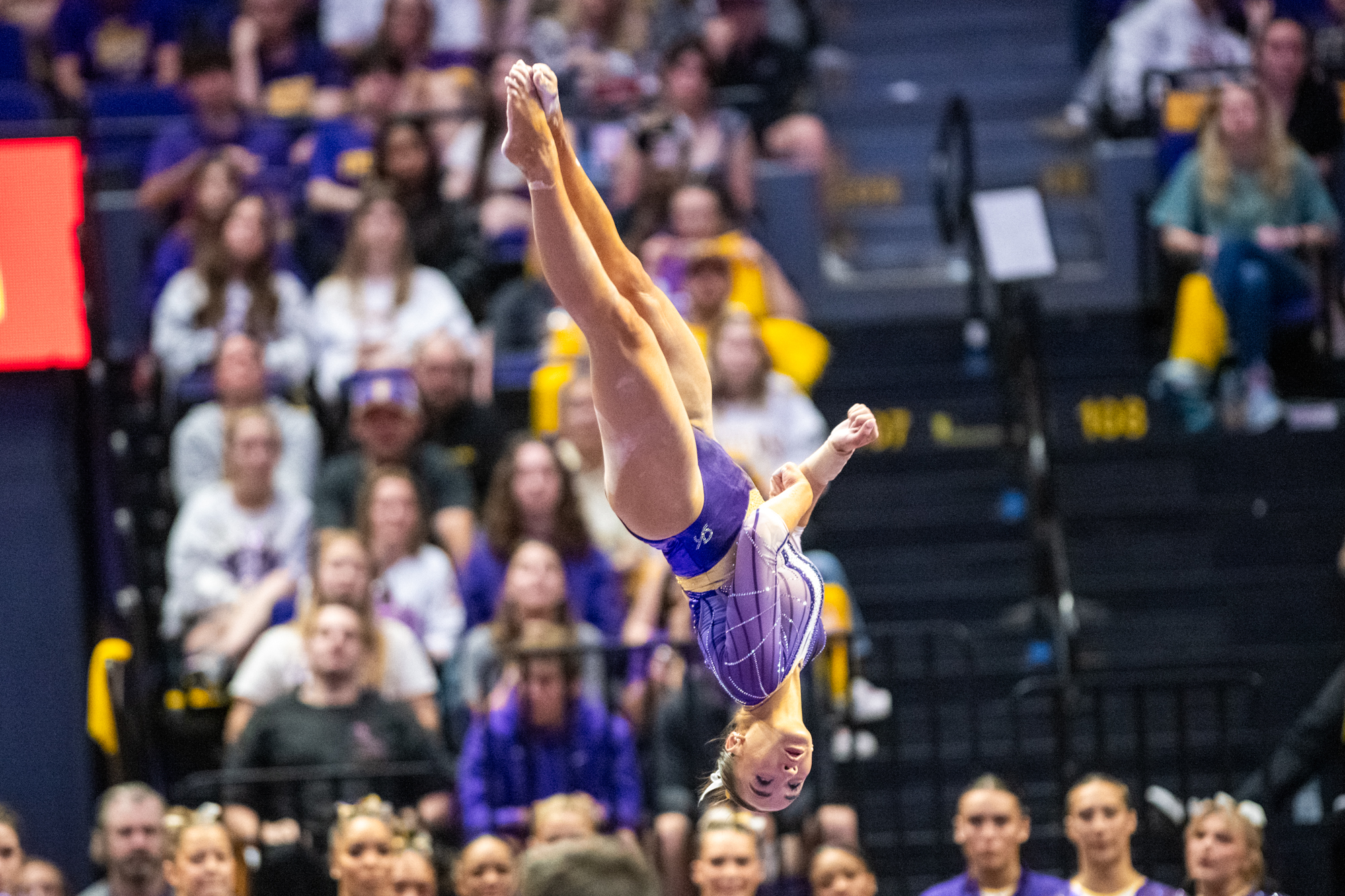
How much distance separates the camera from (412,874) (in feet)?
19.0

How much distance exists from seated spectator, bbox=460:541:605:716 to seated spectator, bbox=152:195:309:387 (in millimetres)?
1847

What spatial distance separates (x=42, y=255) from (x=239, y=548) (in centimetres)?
141

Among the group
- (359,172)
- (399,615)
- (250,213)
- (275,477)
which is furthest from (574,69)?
(399,615)

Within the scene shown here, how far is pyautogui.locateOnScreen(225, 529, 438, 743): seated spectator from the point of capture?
6.40 m

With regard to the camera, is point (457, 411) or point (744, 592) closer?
point (744, 592)

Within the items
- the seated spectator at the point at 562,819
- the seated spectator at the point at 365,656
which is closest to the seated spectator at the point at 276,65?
the seated spectator at the point at 365,656

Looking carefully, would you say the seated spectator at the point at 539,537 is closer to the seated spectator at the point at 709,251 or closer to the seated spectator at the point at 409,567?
the seated spectator at the point at 409,567

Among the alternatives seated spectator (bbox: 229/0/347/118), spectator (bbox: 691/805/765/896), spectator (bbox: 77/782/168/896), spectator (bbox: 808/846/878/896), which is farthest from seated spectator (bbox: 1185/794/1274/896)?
seated spectator (bbox: 229/0/347/118)

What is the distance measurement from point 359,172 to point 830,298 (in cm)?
247

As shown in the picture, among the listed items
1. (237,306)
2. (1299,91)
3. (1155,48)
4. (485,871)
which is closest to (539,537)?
(485,871)

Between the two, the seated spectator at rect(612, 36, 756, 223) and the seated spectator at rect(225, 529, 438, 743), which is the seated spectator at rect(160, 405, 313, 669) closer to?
the seated spectator at rect(225, 529, 438, 743)

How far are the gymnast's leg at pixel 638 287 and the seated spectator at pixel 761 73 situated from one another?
4547 millimetres

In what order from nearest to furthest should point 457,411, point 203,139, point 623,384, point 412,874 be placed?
point 623,384 < point 412,874 < point 457,411 < point 203,139

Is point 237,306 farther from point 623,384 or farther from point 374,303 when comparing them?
point 623,384
